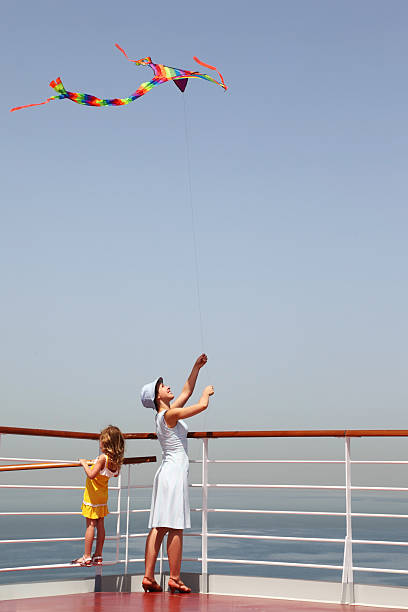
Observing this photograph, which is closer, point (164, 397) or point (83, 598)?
point (83, 598)

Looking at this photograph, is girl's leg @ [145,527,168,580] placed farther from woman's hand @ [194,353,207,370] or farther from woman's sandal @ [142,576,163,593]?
woman's hand @ [194,353,207,370]

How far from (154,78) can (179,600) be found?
3.54 m

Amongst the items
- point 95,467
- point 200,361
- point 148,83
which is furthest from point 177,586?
point 148,83

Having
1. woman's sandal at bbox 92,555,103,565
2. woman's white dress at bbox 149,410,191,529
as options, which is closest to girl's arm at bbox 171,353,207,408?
woman's white dress at bbox 149,410,191,529

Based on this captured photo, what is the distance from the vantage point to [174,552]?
4.61 meters

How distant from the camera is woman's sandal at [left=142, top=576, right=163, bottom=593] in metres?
4.69

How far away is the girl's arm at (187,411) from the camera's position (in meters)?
4.46

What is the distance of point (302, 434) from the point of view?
176 inches

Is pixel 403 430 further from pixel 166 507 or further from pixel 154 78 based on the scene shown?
pixel 154 78

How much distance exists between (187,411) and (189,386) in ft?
0.83

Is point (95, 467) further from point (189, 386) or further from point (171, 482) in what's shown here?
point (189, 386)

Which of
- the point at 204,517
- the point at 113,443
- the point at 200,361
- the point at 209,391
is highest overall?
the point at 200,361

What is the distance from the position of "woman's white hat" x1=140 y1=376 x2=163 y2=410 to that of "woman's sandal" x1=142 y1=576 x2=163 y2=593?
1.06 m

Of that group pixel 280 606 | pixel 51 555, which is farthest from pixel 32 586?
pixel 51 555
